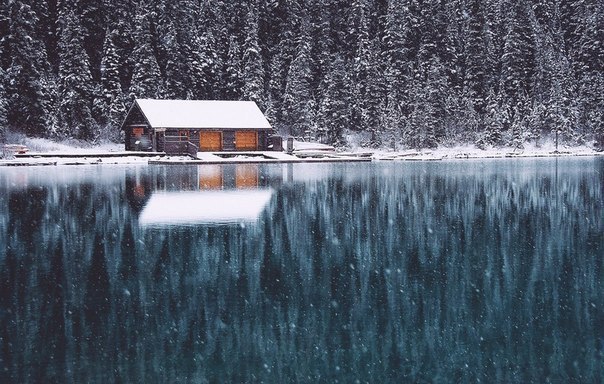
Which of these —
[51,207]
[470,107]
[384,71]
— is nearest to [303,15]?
[384,71]

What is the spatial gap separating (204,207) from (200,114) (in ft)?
133

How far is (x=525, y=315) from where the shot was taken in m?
8.60

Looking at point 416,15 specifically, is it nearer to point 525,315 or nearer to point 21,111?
point 21,111

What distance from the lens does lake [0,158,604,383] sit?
6863 mm

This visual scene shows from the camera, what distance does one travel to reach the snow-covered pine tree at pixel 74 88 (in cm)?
6262

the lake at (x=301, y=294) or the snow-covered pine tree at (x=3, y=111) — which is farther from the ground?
the snow-covered pine tree at (x=3, y=111)

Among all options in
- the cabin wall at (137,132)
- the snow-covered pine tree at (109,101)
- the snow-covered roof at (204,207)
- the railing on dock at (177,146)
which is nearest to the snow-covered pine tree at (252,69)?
the snow-covered pine tree at (109,101)

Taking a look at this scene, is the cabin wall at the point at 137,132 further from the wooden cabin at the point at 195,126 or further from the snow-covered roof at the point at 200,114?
the snow-covered roof at the point at 200,114

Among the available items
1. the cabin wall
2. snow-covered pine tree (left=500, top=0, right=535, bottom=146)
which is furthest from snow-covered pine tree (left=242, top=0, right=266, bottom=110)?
snow-covered pine tree (left=500, top=0, right=535, bottom=146)

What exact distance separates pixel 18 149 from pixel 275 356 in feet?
167

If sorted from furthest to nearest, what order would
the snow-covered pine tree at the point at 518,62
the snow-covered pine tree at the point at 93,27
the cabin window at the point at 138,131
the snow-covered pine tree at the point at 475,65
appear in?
the snow-covered pine tree at the point at 475,65, the snow-covered pine tree at the point at 518,62, the snow-covered pine tree at the point at 93,27, the cabin window at the point at 138,131

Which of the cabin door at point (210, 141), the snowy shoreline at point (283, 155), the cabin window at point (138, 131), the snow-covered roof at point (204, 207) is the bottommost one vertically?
the snow-covered roof at point (204, 207)

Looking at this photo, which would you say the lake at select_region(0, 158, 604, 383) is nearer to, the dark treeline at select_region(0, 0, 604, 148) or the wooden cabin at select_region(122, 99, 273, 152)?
the wooden cabin at select_region(122, 99, 273, 152)

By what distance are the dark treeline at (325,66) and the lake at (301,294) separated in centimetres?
4693
